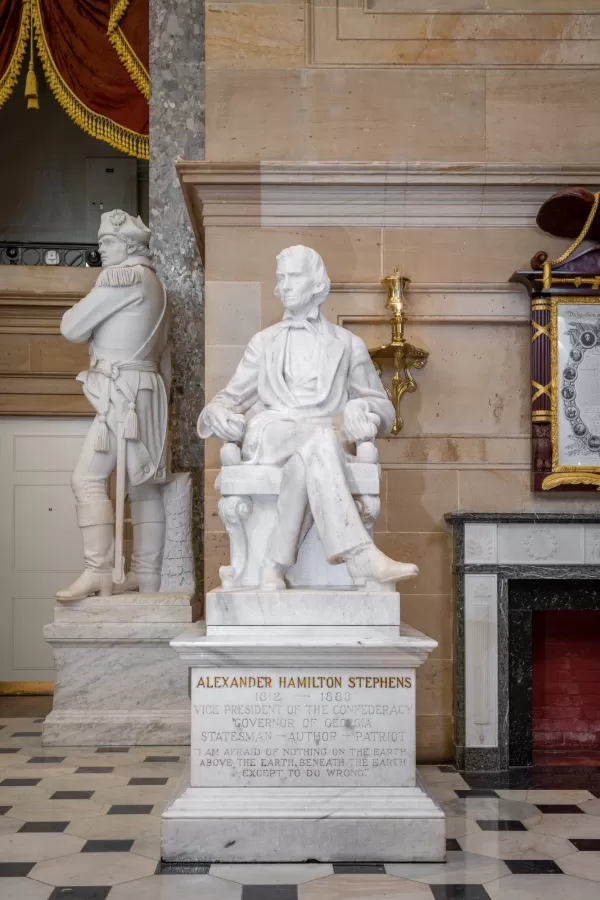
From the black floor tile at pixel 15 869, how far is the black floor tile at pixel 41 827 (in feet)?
1.31

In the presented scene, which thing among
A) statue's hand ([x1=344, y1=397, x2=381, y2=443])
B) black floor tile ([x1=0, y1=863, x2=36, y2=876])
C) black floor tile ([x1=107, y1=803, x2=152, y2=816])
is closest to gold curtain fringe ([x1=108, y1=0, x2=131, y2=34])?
statue's hand ([x1=344, y1=397, x2=381, y2=443])

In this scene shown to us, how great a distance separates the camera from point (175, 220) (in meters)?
6.96

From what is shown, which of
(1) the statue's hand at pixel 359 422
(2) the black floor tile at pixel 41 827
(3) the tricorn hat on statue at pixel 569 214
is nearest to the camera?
(2) the black floor tile at pixel 41 827

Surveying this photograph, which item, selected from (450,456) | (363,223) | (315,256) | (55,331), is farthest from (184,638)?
(55,331)

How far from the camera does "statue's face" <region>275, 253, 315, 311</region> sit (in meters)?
4.50

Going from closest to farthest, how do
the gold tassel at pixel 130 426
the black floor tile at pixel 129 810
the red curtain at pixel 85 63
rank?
the black floor tile at pixel 129 810 < the gold tassel at pixel 130 426 < the red curtain at pixel 85 63

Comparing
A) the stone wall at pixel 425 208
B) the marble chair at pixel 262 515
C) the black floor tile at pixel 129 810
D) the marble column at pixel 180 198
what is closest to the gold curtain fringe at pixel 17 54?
the marble column at pixel 180 198

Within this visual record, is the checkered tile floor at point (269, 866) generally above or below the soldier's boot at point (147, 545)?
below

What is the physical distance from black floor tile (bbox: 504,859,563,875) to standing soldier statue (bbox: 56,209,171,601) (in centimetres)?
300

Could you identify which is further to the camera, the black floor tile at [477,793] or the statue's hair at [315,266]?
the black floor tile at [477,793]

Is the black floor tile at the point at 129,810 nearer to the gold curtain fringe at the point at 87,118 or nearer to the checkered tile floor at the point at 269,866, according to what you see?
the checkered tile floor at the point at 269,866

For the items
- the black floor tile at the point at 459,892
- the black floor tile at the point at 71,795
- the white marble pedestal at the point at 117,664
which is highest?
the white marble pedestal at the point at 117,664

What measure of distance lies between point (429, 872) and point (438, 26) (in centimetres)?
410

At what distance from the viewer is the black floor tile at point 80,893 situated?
130 inches
